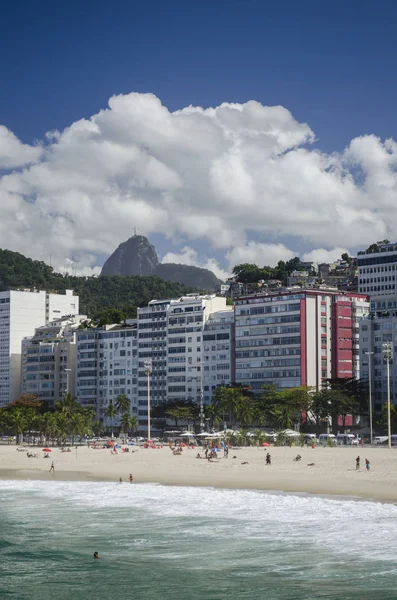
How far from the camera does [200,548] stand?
1965 inches

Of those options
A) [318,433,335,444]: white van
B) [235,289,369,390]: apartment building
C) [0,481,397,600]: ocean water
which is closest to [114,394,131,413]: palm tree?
[235,289,369,390]: apartment building

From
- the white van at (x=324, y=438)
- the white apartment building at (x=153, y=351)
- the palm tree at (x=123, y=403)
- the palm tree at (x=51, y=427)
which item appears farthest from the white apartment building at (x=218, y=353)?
the palm tree at (x=51, y=427)

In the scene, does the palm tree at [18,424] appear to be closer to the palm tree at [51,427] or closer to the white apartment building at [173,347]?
the palm tree at [51,427]

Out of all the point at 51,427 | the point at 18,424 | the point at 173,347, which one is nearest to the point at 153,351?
the point at 173,347

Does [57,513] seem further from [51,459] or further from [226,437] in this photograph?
[226,437]

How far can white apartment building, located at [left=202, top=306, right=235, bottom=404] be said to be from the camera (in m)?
176

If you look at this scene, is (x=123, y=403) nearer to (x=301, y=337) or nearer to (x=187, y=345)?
(x=187, y=345)

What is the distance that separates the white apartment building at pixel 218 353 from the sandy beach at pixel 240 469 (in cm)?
5071

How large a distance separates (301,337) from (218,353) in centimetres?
2146

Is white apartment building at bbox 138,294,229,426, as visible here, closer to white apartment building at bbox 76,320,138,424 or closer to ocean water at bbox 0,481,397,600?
white apartment building at bbox 76,320,138,424

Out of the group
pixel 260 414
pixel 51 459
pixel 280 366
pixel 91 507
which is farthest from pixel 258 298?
pixel 91 507

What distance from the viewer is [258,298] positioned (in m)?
171

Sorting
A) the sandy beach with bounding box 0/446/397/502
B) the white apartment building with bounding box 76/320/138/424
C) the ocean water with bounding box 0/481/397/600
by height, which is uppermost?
the white apartment building with bounding box 76/320/138/424

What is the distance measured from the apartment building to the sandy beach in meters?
44.1
